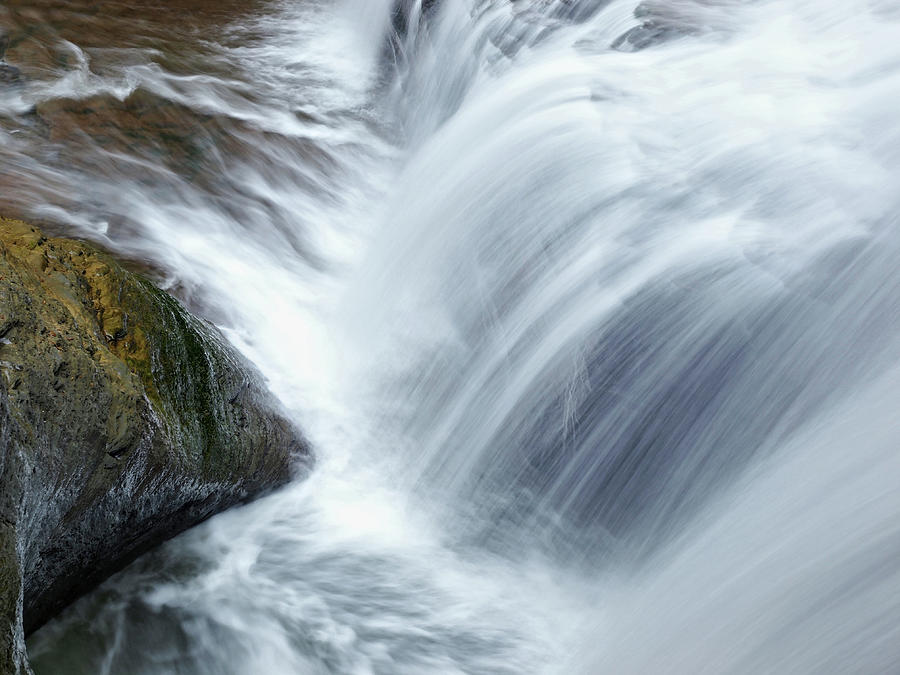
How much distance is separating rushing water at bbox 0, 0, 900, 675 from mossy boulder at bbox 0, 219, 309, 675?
13.8 inches

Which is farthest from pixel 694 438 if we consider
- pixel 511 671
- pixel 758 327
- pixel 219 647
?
pixel 219 647

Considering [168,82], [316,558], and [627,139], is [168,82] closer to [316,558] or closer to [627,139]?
[627,139]

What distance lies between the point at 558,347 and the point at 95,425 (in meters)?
2.06

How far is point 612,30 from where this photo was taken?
5820mm

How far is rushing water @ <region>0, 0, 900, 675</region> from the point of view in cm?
329

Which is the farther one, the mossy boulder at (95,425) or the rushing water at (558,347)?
the rushing water at (558,347)

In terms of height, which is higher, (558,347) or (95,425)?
(558,347)

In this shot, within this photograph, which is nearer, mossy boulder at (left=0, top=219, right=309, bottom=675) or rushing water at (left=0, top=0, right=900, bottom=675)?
mossy boulder at (left=0, top=219, right=309, bottom=675)

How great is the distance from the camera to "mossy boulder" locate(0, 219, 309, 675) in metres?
2.60

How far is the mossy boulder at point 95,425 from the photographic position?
2.60 m

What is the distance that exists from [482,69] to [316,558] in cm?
423

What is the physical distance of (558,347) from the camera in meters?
4.11

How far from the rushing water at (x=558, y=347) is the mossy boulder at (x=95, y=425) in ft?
1.15

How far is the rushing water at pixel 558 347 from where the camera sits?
329 centimetres
